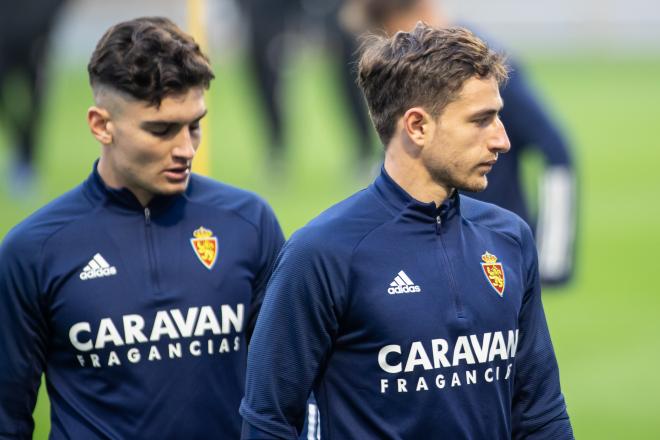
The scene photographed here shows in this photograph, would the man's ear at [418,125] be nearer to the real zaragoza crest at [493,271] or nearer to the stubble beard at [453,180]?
the stubble beard at [453,180]

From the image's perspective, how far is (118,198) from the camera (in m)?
4.18

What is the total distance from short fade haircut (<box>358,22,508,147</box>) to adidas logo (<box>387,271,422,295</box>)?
1.34 ft

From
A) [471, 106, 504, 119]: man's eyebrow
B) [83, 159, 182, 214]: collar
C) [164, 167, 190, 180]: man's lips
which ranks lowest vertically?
[83, 159, 182, 214]: collar

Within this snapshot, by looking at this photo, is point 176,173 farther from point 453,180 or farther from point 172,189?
point 453,180

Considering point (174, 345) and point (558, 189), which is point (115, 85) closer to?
point (174, 345)

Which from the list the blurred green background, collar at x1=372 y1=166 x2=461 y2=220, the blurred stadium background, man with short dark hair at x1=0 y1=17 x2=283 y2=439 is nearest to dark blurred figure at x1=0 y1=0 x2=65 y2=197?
the blurred stadium background

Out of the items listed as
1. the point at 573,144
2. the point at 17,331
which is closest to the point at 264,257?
the point at 17,331

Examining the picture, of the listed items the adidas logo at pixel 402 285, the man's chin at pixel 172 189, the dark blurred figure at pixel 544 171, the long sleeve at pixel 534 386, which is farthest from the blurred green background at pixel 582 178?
the adidas logo at pixel 402 285

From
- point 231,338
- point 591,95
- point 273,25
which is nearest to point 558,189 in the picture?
point 231,338

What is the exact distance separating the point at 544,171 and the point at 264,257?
2.16 meters

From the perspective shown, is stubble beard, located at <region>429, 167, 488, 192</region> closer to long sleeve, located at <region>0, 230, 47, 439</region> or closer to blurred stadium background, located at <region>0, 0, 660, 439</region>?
long sleeve, located at <region>0, 230, 47, 439</region>

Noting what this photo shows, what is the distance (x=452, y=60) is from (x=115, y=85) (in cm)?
112

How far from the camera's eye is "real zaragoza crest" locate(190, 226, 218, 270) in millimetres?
4156

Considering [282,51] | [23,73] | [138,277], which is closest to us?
[138,277]
